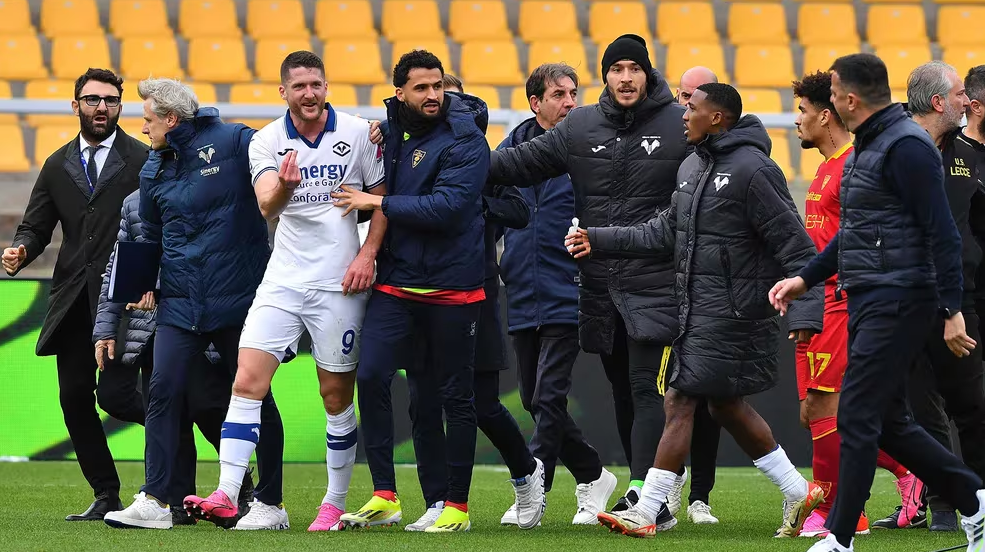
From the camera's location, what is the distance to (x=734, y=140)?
6.07m

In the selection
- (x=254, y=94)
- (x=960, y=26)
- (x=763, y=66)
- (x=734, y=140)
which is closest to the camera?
(x=734, y=140)

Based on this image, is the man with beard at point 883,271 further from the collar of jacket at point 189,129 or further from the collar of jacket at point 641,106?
the collar of jacket at point 189,129

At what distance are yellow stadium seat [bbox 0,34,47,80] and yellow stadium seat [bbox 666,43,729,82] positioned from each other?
6581 mm

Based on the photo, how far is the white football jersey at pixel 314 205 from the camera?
629 cm

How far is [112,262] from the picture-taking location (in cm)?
655

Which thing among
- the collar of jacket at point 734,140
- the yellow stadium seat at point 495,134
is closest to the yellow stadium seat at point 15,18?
the yellow stadium seat at point 495,134

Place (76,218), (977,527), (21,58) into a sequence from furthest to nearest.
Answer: (21,58) → (76,218) → (977,527)

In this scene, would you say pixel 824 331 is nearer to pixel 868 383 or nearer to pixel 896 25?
pixel 868 383

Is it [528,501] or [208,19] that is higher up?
[208,19]

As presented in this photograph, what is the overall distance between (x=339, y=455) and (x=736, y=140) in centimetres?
228

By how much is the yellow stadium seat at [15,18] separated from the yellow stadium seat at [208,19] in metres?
1.62

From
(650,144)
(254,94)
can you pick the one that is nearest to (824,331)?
(650,144)

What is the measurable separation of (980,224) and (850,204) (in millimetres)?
1881

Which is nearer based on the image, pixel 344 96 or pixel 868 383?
pixel 868 383
